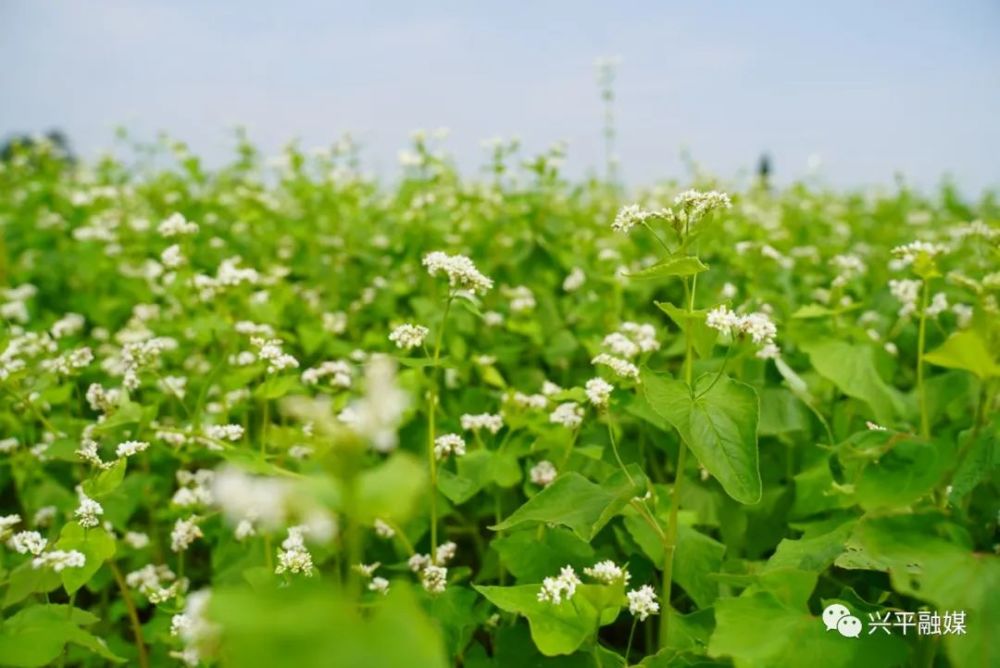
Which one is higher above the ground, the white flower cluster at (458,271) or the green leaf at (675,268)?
the green leaf at (675,268)

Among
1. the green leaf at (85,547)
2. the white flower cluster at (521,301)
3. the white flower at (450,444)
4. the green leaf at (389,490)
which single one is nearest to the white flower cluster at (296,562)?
the green leaf at (85,547)

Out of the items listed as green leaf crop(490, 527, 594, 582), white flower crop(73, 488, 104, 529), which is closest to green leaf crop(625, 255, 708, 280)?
green leaf crop(490, 527, 594, 582)

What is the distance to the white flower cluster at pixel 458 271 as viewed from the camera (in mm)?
2066

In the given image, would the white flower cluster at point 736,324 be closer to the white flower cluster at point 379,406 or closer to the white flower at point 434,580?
the white flower at point 434,580

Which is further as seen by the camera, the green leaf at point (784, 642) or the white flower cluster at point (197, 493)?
the white flower cluster at point (197, 493)

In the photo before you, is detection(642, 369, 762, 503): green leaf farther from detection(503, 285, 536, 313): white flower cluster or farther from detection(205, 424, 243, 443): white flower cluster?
detection(503, 285, 536, 313): white flower cluster

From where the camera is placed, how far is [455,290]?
2131 mm

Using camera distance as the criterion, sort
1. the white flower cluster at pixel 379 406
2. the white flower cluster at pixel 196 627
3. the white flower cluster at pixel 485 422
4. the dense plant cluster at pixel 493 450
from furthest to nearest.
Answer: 1. the white flower cluster at pixel 485 422
2. the dense plant cluster at pixel 493 450
3. the white flower cluster at pixel 196 627
4. the white flower cluster at pixel 379 406

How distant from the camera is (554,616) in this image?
5.46 ft

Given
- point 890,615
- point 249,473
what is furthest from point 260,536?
point 890,615

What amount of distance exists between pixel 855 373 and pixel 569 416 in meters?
1.07

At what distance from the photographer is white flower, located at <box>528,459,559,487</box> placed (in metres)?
2.32

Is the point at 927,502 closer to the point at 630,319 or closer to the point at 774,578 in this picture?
the point at 774,578

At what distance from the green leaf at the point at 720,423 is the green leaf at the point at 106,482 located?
1325 mm
